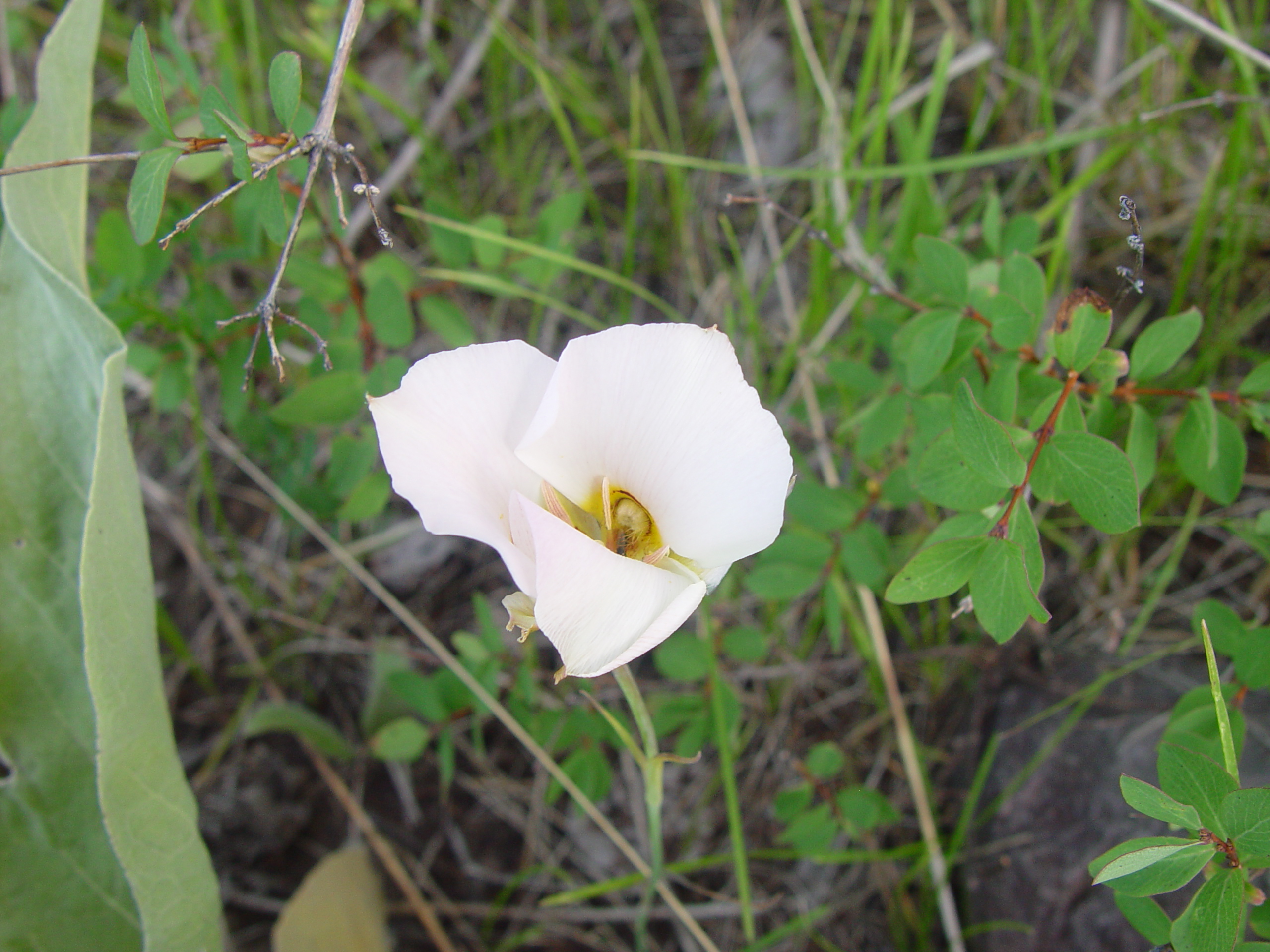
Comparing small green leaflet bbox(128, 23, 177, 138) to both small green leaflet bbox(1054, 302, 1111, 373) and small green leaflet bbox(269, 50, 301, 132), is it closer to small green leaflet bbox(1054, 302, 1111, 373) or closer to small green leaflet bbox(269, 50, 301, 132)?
small green leaflet bbox(269, 50, 301, 132)

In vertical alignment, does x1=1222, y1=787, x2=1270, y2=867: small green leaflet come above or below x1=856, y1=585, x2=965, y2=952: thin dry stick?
above

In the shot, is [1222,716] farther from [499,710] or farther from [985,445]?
[499,710]

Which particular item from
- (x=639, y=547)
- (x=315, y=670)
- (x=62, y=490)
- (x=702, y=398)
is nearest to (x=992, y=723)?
(x=639, y=547)

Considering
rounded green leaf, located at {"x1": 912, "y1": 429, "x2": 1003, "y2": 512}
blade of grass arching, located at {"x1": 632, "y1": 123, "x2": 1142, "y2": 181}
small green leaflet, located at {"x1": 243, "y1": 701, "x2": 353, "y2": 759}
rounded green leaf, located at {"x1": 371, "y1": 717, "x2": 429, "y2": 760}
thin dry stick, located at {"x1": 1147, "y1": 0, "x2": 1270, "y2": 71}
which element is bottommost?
small green leaflet, located at {"x1": 243, "y1": 701, "x2": 353, "y2": 759}

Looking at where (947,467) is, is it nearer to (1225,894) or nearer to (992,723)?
(1225,894)

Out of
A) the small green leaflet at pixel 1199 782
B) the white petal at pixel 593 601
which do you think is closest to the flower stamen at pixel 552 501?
the white petal at pixel 593 601

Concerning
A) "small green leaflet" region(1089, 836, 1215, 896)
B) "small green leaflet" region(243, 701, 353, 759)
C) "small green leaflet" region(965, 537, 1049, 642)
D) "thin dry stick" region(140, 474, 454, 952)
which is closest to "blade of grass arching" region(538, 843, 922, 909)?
"thin dry stick" region(140, 474, 454, 952)

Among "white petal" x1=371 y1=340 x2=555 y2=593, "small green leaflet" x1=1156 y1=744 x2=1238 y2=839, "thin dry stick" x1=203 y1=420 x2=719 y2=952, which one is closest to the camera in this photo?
"white petal" x1=371 y1=340 x2=555 y2=593
